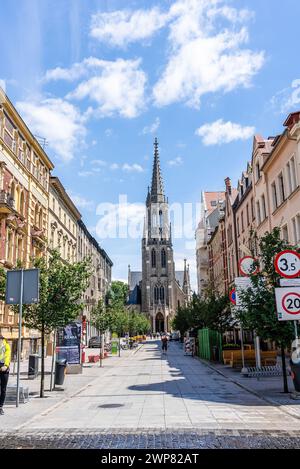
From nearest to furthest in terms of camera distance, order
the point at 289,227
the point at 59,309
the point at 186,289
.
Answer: the point at 59,309 → the point at 289,227 → the point at 186,289

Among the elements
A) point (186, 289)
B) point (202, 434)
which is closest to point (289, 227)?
point (202, 434)

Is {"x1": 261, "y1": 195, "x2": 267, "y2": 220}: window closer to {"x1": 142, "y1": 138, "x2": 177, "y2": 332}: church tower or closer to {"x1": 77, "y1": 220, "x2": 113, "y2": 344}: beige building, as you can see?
{"x1": 77, "y1": 220, "x2": 113, "y2": 344}: beige building

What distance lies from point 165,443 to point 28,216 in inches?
1170

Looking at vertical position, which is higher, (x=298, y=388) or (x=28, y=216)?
(x=28, y=216)

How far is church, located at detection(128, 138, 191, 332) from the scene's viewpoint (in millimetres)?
125681

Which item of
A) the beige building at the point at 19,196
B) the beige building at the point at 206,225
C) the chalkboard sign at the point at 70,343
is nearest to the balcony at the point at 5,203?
the beige building at the point at 19,196

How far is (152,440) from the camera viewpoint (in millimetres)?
8117

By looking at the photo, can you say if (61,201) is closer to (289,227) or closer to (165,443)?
(289,227)

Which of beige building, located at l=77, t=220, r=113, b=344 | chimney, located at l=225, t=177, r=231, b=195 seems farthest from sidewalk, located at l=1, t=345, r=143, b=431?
chimney, located at l=225, t=177, r=231, b=195

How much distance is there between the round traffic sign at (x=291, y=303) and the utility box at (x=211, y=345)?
1719 cm

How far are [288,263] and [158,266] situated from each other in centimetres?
11503

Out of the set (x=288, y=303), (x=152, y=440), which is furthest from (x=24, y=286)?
(x=288, y=303)

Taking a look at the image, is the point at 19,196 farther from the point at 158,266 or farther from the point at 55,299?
the point at 158,266
